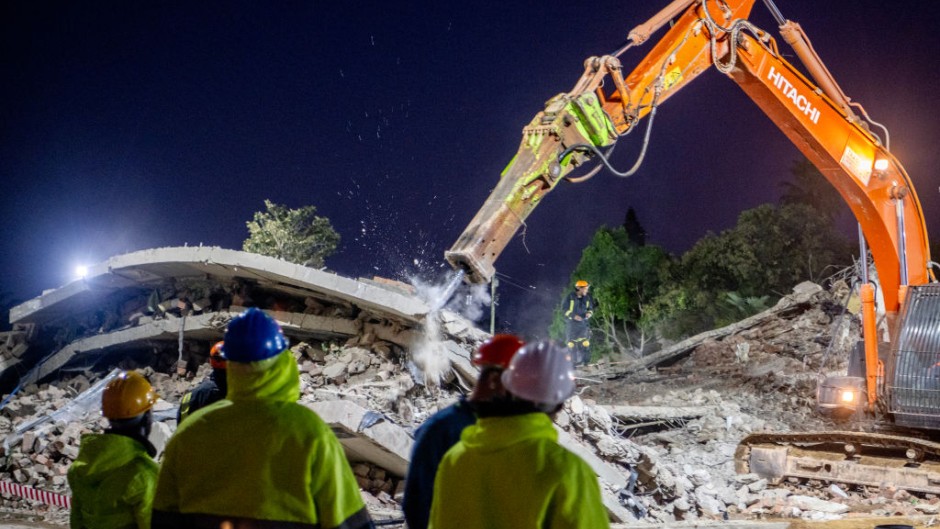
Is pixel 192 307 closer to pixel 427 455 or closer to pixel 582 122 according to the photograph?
pixel 582 122

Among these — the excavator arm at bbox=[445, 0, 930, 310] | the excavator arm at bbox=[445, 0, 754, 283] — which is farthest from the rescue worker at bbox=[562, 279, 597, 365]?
the excavator arm at bbox=[445, 0, 754, 283]

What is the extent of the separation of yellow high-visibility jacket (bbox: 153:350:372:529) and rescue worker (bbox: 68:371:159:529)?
652mm

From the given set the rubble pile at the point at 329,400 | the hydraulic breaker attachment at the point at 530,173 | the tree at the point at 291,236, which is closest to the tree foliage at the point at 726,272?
the tree at the point at 291,236

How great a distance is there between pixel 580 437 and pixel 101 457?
6.45 metres

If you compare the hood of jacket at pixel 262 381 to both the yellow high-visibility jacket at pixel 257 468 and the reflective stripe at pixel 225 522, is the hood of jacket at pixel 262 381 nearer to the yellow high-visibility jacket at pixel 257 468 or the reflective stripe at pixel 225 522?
the yellow high-visibility jacket at pixel 257 468

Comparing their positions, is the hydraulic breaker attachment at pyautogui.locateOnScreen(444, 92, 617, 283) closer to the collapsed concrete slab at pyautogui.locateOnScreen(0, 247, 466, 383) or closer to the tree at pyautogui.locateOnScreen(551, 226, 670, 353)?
the collapsed concrete slab at pyautogui.locateOnScreen(0, 247, 466, 383)

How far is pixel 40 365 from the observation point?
39.3 feet

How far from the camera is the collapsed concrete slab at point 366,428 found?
22.7ft

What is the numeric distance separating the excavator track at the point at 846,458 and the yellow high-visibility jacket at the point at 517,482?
7.24 metres

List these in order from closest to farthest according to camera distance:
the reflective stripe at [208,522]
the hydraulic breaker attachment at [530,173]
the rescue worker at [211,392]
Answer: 1. the reflective stripe at [208,522]
2. the rescue worker at [211,392]
3. the hydraulic breaker attachment at [530,173]

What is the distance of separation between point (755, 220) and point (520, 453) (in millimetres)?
30216

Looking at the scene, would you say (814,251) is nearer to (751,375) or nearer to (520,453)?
(751,375)

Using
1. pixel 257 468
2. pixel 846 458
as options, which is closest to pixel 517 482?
pixel 257 468

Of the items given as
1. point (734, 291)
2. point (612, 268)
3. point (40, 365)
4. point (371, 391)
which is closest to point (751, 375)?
point (371, 391)
